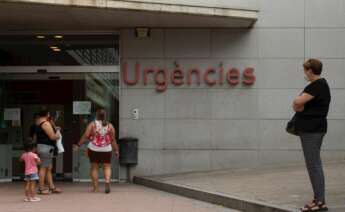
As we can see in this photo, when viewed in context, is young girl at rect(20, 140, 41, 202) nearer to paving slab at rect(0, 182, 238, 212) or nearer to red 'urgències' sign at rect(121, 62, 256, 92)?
paving slab at rect(0, 182, 238, 212)

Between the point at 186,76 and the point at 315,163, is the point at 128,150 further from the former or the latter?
the point at 315,163

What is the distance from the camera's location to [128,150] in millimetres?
14461

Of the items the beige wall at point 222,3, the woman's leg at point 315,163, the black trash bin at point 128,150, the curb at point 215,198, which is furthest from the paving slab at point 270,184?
the beige wall at point 222,3

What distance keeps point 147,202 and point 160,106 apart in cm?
443

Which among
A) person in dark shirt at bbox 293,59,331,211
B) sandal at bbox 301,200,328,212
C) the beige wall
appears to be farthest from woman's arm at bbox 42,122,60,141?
sandal at bbox 301,200,328,212

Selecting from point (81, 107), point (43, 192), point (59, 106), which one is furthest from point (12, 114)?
point (43, 192)

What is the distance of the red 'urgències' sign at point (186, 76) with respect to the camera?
575 inches

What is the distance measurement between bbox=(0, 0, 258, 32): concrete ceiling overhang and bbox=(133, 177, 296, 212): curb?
3595 mm

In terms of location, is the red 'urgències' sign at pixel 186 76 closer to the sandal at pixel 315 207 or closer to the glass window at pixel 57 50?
the glass window at pixel 57 50

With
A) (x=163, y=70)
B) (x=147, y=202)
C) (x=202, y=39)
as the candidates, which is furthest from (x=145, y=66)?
(x=147, y=202)

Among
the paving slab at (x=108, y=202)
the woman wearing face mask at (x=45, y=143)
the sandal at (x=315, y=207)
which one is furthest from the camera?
the woman wearing face mask at (x=45, y=143)

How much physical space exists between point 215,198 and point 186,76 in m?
5.14

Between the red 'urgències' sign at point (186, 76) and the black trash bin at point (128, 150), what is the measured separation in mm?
1361

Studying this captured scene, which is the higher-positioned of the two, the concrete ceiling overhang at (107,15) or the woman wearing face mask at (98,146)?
the concrete ceiling overhang at (107,15)
